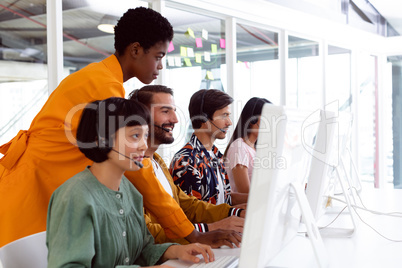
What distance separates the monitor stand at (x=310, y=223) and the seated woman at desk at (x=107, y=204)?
1.02 feet

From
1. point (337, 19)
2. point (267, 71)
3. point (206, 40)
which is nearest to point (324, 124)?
point (206, 40)

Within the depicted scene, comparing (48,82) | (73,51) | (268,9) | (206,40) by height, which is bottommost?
(48,82)

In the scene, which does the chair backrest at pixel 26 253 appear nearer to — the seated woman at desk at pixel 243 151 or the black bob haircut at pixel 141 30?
the black bob haircut at pixel 141 30

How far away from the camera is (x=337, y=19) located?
518cm

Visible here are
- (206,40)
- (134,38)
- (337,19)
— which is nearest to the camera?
(134,38)

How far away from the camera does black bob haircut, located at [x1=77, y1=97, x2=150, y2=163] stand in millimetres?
1292

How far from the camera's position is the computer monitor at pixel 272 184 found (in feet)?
2.80

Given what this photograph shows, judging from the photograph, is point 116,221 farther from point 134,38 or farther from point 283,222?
point 134,38

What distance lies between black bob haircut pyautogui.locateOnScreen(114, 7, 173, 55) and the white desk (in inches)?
31.0

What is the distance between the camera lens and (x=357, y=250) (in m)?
1.52

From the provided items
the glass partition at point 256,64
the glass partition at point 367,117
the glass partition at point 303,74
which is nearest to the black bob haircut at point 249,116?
the glass partition at point 256,64

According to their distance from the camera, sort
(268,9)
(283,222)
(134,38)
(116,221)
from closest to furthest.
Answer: (283,222)
(116,221)
(134,38)
(268,9)

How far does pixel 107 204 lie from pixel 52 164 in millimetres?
378

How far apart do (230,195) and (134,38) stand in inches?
43.2
